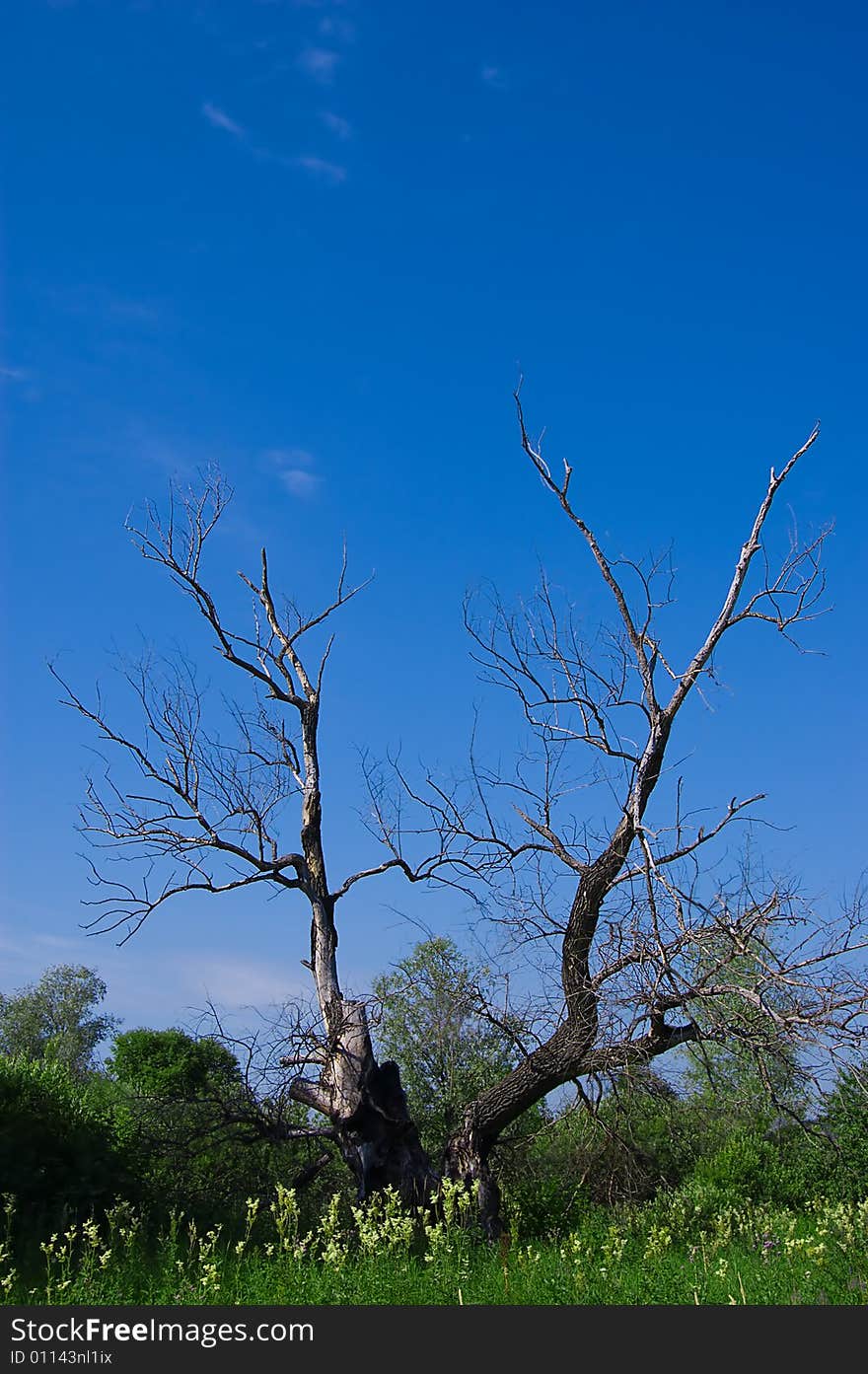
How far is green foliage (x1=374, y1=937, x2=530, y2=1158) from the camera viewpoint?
48.5 ft

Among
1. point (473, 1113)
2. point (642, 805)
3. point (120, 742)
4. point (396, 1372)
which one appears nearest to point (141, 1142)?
point (473, 1113)

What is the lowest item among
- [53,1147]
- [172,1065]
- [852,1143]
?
[852,1143]

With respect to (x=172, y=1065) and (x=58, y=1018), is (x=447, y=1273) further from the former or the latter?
(x=58, y=1018)

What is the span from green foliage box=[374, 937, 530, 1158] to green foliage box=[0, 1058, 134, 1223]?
3.91 meters

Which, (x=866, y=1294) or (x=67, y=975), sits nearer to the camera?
(x=866, y=1294)

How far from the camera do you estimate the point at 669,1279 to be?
7.21 meters

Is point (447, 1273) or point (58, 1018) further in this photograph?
point (58, 1018)

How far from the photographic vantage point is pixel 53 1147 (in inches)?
456

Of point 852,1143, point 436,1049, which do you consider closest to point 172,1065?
point 436,1049

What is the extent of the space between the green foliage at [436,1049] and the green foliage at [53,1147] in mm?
3915

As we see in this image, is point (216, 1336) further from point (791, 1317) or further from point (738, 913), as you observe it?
point (738, 913)

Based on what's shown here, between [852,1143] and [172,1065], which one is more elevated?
[172,1065]

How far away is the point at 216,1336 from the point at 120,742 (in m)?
9.06

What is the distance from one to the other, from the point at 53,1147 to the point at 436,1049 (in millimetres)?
6125
